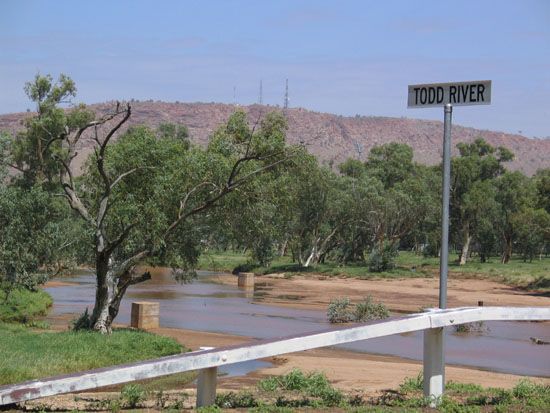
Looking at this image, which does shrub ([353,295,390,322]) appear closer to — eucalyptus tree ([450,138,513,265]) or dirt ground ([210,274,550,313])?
dirt ground ([210,274,550,313])

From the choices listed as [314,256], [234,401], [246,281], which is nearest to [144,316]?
[234,401]

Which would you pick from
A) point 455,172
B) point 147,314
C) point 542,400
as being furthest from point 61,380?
point 455,172

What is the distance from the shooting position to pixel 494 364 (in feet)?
70.7

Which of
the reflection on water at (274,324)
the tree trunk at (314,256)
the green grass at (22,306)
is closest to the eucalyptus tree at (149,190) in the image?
the reflection on water at (274,324)

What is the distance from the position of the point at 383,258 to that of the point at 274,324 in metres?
31.8

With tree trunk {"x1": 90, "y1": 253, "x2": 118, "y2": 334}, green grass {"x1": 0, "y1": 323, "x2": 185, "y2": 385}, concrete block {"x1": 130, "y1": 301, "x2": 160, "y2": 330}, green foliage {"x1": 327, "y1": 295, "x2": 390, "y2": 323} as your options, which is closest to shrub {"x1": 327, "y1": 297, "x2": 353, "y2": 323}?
green foliage {"x1": 327, "y1": 295, "x2": 390, "y2": 323}

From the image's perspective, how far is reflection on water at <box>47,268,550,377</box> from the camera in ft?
74.9

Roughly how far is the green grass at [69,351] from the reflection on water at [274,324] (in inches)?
108

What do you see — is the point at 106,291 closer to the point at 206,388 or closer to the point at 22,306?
the point at 22,306

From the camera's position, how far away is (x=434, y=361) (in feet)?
26.9

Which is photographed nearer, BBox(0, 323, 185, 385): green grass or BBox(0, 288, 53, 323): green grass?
BBox(0, 323, 185, 385): green grass

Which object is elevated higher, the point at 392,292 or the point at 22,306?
the point at 22,306

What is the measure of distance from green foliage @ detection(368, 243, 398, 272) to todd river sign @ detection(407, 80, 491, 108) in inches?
2103

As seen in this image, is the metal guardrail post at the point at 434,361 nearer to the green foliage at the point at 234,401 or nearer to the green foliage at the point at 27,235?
the green foliage at the point at 234,401
